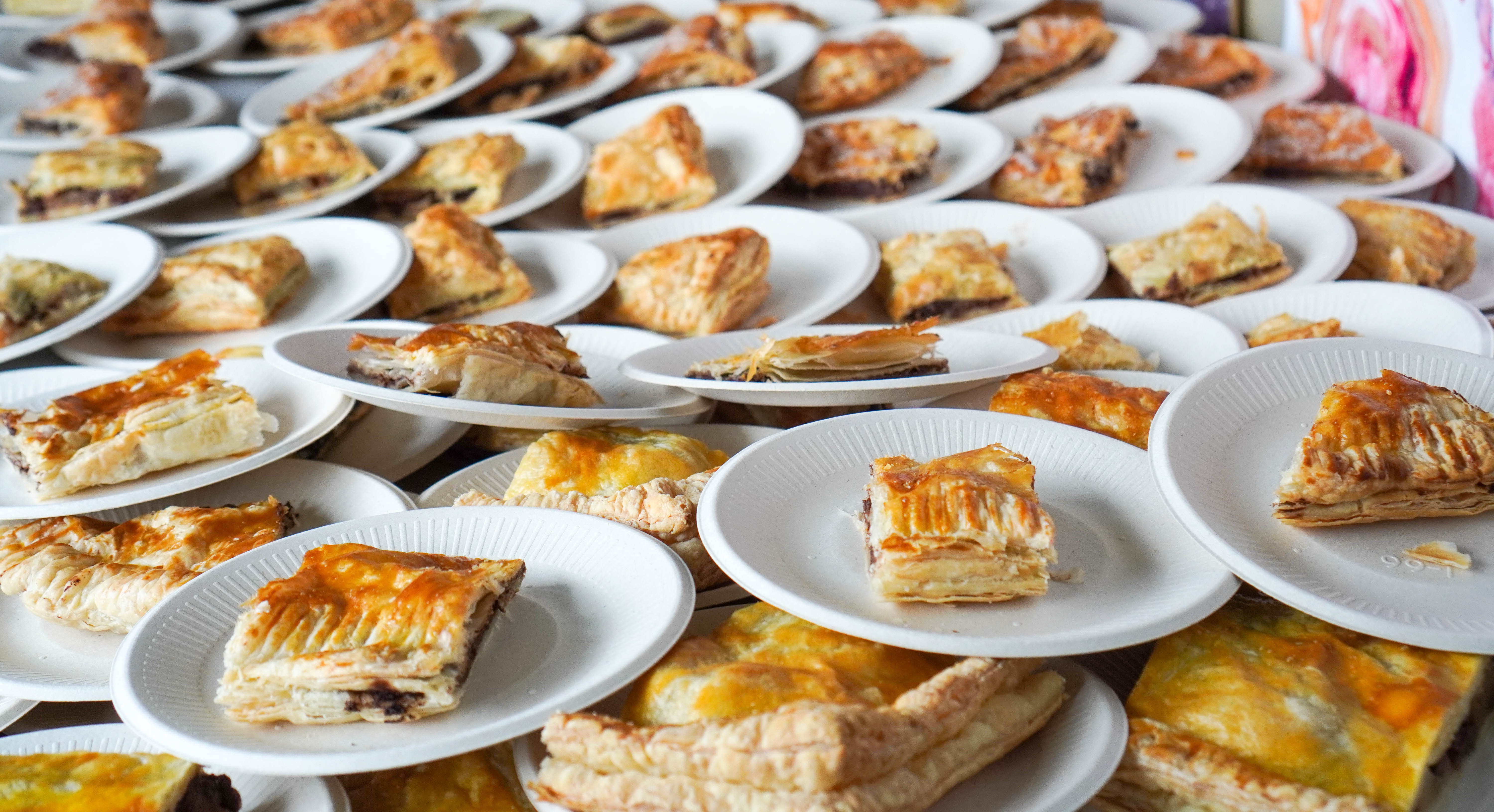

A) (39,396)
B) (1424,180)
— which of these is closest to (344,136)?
(39,396)

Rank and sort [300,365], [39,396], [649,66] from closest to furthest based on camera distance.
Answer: [300,365]
[39,396]
[649,66]

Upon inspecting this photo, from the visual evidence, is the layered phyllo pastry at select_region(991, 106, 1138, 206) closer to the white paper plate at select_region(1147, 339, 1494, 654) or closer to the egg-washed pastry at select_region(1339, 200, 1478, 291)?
the egg-washed pastry at select_region(1339, 200, 1478, 291)

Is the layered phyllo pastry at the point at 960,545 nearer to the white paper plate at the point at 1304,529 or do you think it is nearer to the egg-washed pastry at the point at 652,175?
the white paper plate at the point at 1304,529

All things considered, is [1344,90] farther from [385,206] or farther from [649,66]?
[385,206]

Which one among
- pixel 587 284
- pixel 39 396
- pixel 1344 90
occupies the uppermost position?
pixel 39 396

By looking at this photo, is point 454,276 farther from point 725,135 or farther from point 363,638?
point 363,638

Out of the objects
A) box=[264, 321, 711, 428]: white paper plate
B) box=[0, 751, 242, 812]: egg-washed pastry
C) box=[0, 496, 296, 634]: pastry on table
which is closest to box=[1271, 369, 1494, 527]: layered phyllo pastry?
box=[264, 321, 711, 428]: white paper plate
